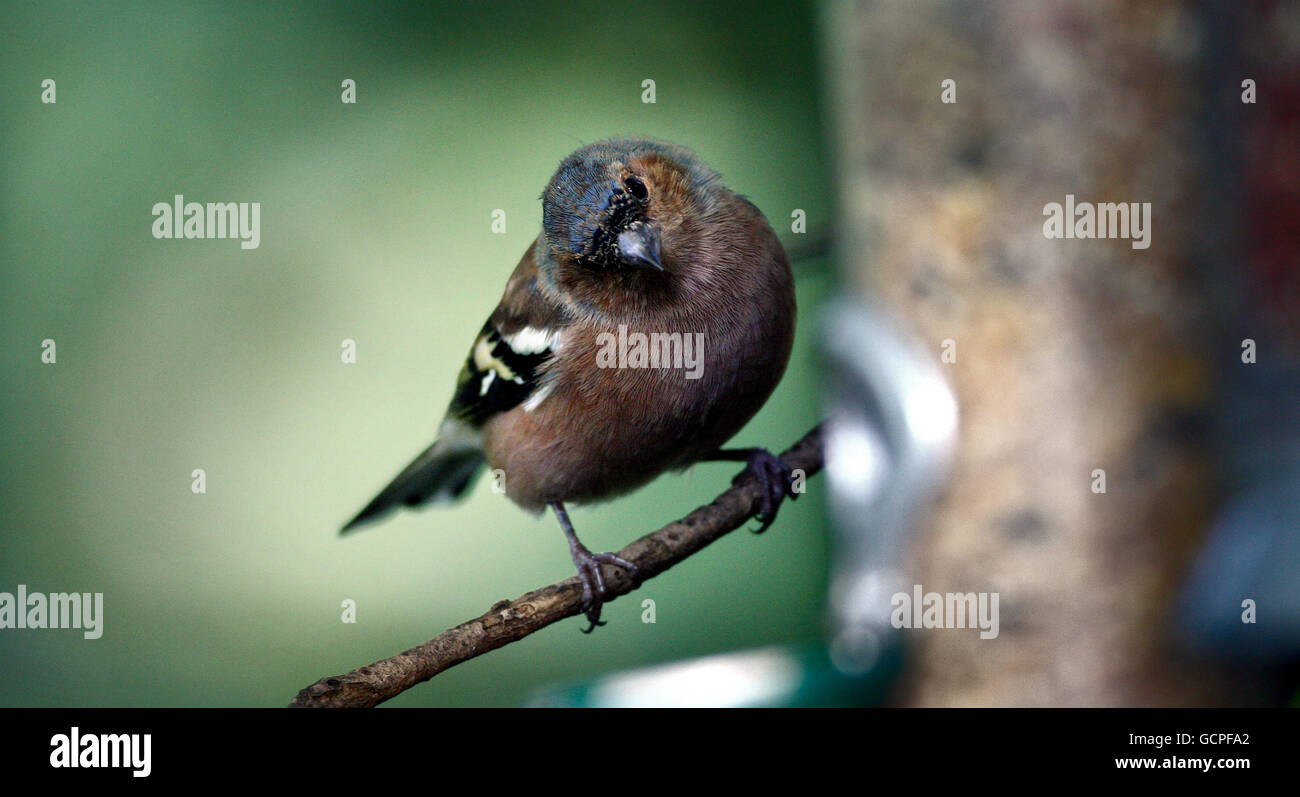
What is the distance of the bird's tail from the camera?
2.68 ft

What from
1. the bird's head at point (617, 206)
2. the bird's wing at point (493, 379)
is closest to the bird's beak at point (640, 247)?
the bird's head at point (617, 206)

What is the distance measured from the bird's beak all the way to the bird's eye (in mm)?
25

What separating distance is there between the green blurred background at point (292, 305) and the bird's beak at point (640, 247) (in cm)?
7

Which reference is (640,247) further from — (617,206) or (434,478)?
(434,478)

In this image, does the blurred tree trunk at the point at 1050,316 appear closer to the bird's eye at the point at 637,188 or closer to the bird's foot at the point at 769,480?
the bird's foot at the point at 769,480

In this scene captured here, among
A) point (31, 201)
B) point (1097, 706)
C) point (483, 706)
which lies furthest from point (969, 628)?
point (31, 201)

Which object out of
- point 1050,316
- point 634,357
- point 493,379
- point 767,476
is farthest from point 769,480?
point 1050,316

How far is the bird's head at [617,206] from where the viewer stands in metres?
0.77

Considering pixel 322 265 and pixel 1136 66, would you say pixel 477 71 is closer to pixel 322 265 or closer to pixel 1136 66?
pixel 322 265

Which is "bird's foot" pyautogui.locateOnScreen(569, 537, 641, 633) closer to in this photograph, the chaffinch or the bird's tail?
the chaffinch

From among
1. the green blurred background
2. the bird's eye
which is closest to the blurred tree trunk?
the green blurred background
